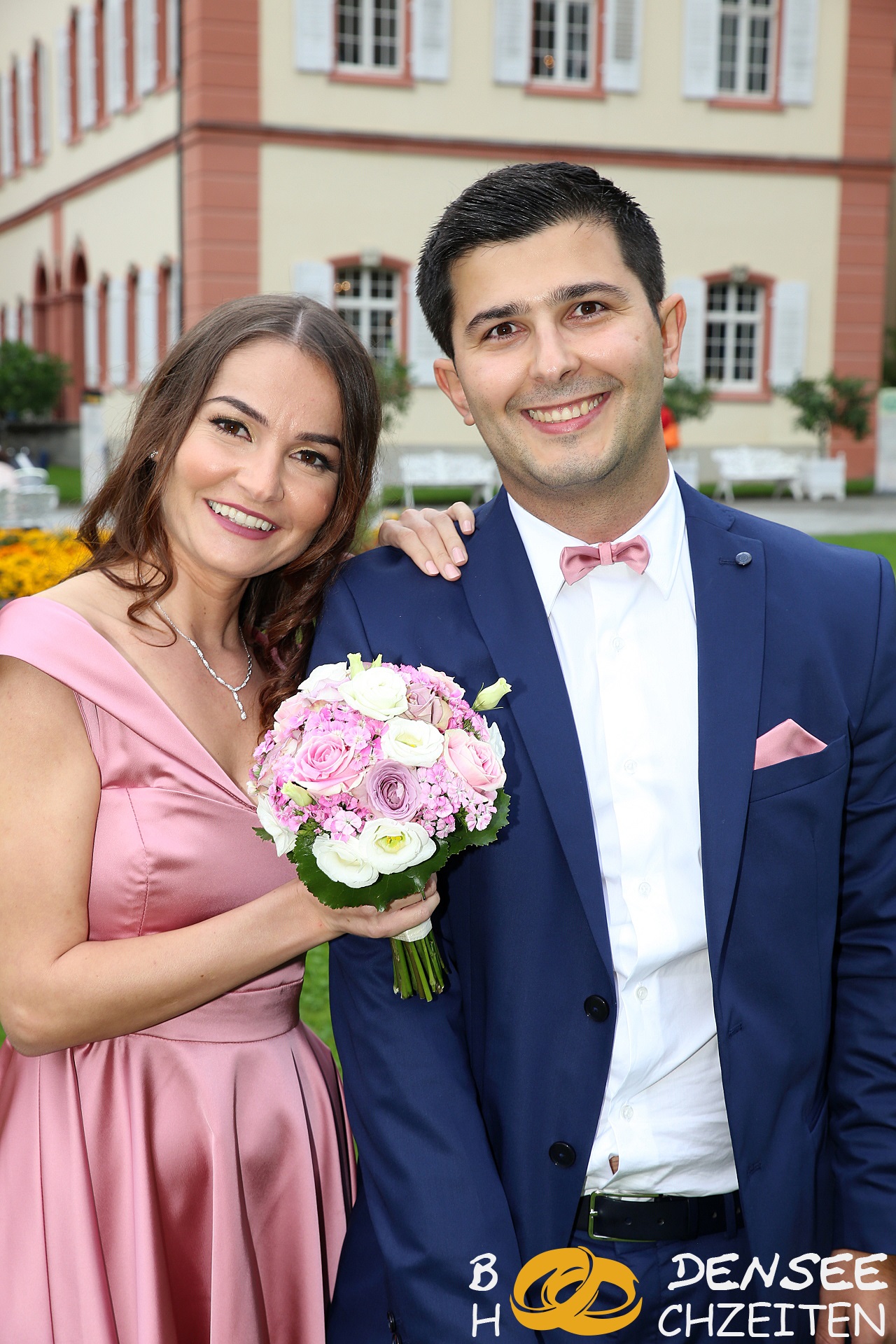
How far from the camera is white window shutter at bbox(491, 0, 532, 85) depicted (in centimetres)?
2166

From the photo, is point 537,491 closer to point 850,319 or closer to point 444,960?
point 444,960

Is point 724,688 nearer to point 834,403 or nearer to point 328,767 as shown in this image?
point 328,767

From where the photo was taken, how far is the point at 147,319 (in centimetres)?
2448

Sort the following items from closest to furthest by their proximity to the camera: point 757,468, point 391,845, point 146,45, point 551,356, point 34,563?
1. point 391,845
2. point 551,356
3. point 34,563
4. point 757,468
5. point 146,45

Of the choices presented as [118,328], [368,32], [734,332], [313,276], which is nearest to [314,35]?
[368,32]

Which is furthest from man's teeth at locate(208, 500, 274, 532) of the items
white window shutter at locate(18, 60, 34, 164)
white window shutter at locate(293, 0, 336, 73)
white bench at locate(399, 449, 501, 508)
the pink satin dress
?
white window shutter at locate(18, 60, 34, 164)

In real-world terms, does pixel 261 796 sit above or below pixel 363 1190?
above

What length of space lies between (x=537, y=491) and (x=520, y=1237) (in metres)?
1.33

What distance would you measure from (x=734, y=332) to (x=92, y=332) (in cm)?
1334

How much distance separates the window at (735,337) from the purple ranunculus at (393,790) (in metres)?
22.7

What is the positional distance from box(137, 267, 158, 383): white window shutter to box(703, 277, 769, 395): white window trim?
379 inches

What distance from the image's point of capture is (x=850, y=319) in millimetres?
23906

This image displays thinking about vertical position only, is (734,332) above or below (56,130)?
below

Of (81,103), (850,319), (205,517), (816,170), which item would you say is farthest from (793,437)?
(205,517)
